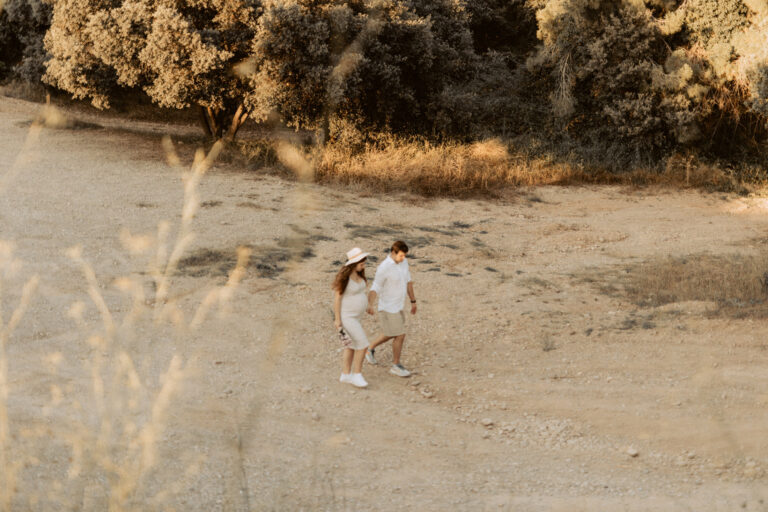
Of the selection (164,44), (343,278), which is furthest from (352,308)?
(164,44)

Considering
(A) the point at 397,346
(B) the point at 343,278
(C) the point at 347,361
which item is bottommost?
(C) the point at 347,361

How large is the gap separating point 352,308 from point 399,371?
1.15 metres

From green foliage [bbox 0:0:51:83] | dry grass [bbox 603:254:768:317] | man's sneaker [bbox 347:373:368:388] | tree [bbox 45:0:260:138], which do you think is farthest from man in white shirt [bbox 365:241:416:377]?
green foliage [bbox 0:0:51:83]

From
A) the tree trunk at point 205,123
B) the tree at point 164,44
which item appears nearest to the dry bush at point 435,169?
the tree at point 164,44

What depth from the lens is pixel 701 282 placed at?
500 inches

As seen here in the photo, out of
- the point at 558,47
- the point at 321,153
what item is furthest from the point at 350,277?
the point at 558,47

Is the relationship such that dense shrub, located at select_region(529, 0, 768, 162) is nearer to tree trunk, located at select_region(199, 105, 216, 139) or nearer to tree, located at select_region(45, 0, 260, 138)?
tree, located at select_region(45, 0, 260, 138)

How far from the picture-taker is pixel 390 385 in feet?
29.9

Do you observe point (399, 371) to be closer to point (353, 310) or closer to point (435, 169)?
point (353, 310)

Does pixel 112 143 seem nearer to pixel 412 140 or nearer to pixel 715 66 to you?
pixel 412 140

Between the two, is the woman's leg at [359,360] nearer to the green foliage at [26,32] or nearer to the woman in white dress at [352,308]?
the woman in white dress at [352,308]

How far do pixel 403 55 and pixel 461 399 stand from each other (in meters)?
14.5

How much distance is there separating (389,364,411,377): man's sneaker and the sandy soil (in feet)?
0.40

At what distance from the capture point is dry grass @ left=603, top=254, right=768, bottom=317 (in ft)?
38.7
